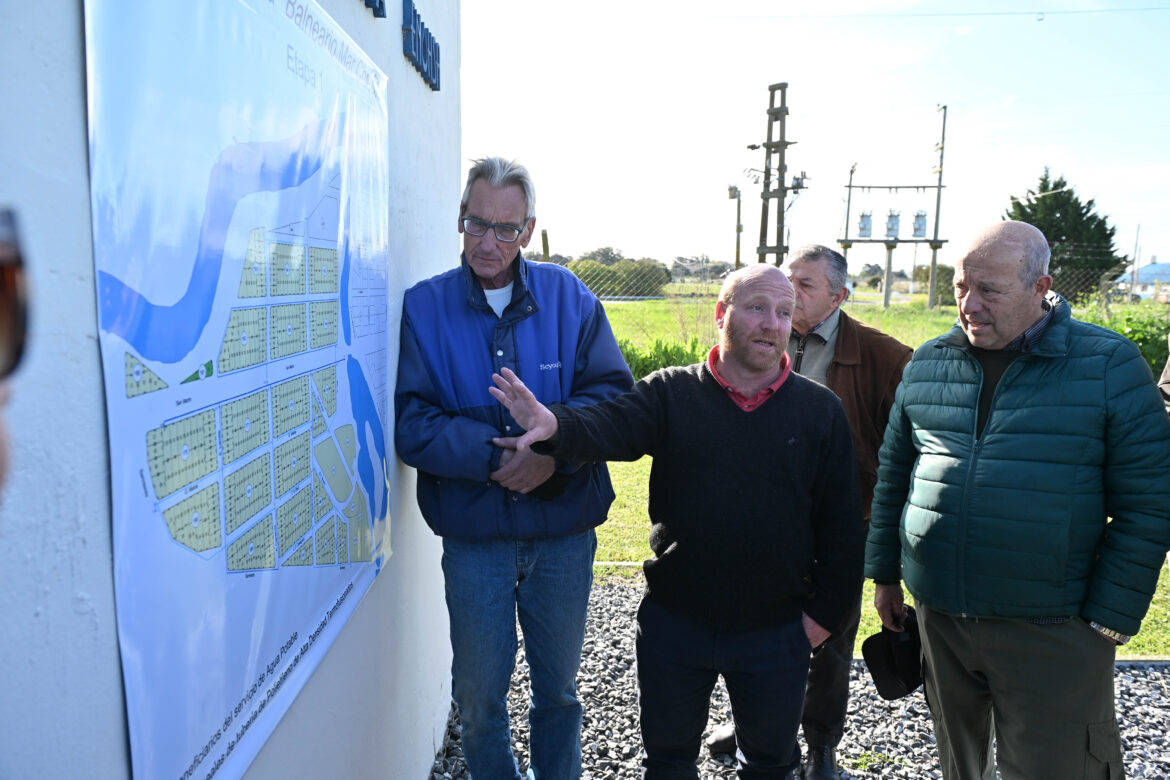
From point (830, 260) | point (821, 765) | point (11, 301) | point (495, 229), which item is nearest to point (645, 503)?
point (821, 765)

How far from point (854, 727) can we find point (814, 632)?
5.09 ft

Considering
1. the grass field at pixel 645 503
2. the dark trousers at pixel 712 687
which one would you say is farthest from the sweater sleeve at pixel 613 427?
the grass field at pixel 645 503

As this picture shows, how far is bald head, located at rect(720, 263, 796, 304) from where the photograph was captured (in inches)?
98.6

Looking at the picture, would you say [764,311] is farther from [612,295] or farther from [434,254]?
[612,295]

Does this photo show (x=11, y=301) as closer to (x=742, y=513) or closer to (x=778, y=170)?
(x=742, y=513)

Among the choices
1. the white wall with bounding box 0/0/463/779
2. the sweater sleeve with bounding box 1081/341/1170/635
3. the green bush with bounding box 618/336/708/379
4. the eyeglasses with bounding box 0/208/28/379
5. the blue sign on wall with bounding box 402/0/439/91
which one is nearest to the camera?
the eyeglasses with bounding box 0/208/28/379

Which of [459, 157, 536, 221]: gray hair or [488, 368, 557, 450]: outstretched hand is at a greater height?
[459, 157, 536, 221]: gray hair

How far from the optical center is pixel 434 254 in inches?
141

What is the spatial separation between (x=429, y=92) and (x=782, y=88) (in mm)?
13768

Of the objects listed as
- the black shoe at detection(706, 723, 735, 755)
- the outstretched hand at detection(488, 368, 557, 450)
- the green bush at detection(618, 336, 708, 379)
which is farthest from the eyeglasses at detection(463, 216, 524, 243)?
the green bush at detection(618, 336, 708, 379)

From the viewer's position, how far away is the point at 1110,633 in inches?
90.0

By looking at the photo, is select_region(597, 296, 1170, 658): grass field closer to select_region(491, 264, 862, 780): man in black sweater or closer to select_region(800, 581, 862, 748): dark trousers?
select_region(800, 581, 862, 748): dark trousers

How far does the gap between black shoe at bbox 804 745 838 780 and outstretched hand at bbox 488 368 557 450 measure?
2022mm

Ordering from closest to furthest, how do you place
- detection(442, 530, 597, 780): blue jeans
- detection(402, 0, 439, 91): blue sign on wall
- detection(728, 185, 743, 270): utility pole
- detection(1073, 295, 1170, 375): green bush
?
detection(442, 530, 597, 780): blue jeans < detection(402, 0, 439, 91): blue sign on wall < detection(1073, 295, 1170, 375): green bush < detection(728, 185, 743, 270): utility pole
